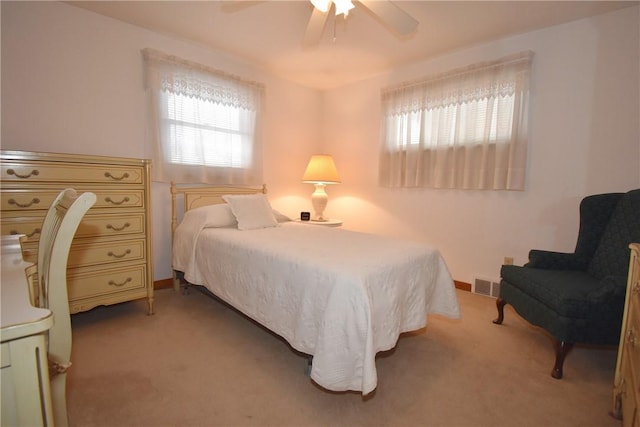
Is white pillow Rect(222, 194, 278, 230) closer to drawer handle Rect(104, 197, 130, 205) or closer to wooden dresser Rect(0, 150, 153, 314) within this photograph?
wooden dresser Rect(0, 150, 153, 314)

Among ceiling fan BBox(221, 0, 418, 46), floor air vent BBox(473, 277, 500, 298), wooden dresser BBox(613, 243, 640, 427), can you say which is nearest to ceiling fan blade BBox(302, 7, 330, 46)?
ceiling fan BBox(221, 0, 418, 46)

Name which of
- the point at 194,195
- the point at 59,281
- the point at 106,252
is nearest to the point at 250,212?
the point at 194,195

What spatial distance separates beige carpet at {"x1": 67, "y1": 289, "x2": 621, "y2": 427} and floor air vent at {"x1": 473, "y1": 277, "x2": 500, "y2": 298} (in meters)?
0.72

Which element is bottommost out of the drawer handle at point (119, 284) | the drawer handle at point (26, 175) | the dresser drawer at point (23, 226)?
the drawer handle at point (119, 284)

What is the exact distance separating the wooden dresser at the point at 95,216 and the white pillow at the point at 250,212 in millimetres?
710

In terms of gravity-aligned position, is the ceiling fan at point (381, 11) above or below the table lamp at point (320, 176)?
above

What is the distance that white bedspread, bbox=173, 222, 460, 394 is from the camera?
1.45m

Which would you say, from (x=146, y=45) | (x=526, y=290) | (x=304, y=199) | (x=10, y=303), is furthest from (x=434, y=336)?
(x=146, y=45)

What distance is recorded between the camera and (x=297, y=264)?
1.75m

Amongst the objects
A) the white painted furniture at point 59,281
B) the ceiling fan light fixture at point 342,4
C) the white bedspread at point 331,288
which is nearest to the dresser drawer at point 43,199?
the white bedspread at point 331,288

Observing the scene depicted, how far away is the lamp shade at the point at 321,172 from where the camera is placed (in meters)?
3.83

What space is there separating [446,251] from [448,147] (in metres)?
1.09

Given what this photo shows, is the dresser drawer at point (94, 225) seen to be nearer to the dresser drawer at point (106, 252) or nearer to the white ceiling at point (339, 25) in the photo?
the dresser drawer at point (106, 252)

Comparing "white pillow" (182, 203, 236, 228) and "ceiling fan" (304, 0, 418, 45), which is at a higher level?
"ceiling fan" (304, 0, 418, 45)
